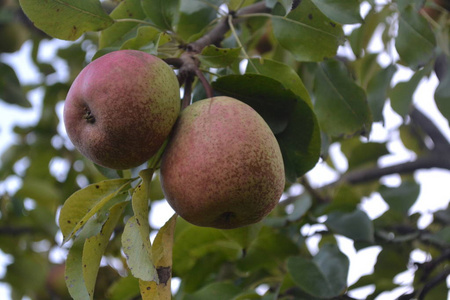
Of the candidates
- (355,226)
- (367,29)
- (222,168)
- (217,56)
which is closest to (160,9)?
(217,56)

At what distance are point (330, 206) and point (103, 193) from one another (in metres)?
0.96

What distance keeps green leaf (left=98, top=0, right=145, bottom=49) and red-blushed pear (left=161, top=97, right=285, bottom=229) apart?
497 millimetres

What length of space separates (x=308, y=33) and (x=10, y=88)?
1.78 metres

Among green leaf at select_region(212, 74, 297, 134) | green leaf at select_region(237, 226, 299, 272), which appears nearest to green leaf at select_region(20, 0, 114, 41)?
green leaf at select_region(212, 74, 297, 134)

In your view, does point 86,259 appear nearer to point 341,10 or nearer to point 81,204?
point 81,204

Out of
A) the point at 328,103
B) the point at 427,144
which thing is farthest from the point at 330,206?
the point at 427,144

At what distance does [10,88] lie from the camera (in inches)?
105

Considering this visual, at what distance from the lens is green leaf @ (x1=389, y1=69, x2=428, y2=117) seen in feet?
5.78

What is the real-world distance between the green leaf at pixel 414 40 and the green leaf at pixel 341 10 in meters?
0.37

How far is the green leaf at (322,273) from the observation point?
1.54 m

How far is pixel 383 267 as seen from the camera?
2.01 metres

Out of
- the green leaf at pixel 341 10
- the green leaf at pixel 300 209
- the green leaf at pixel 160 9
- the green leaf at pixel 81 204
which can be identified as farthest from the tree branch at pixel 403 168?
the green leaf at pixel 81 204

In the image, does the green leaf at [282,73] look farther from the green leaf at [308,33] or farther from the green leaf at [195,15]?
the green leaf at [195,15]

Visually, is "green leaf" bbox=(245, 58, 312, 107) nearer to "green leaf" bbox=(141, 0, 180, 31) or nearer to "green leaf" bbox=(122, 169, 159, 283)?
"green leaf" bbox=(141, 0, 180, 31)
